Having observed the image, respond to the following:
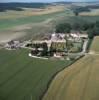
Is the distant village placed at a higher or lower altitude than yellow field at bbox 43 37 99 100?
lower

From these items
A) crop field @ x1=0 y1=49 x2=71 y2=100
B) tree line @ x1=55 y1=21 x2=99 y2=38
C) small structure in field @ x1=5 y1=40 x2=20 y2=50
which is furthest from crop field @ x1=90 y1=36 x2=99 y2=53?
small structure in field @ x1=5 y1=40 x2=20 y2=50

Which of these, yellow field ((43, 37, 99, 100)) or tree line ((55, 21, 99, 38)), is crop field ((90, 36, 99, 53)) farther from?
yellow field ((43, 37, 99, 100))

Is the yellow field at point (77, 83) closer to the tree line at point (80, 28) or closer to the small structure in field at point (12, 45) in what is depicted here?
the small structure in field at point (12, 45)

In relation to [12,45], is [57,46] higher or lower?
higher

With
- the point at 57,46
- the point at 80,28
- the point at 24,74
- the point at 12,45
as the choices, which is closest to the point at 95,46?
the point at 57,46

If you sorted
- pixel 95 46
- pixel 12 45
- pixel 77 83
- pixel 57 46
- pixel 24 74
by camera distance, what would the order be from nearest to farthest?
pixel 77 83
pixel 24 74
pixel 57 46
pixel 95 46
pixel 12 45

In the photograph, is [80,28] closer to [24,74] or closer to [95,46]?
[95,46]

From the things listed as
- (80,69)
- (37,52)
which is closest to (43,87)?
(80,69)

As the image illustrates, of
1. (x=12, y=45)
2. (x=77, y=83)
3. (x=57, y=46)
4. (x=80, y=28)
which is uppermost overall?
(x=77, y=83)
